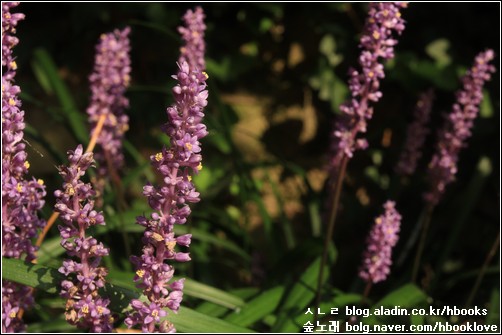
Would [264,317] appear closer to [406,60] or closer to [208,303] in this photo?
[208,303]

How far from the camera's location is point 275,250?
4.14 m

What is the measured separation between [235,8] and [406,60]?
114 cm

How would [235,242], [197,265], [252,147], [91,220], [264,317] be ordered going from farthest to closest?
[252,147] → [235,242] → [197,265] → [264,317] → [91,220]

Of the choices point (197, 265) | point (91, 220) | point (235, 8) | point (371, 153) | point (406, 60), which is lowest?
point (91, 220)

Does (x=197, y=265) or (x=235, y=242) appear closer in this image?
(x=197, y=265)

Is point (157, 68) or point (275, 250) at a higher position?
point (157, 68)

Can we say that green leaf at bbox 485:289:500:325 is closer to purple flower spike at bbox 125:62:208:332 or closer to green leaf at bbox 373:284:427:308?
green leaf at bbox 373:284:427:308

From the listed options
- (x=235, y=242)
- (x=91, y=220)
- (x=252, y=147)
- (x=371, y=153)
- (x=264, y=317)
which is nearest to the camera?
(x=91, y=220)

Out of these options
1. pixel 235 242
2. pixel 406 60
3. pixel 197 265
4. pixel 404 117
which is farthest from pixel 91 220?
pixel 404 117

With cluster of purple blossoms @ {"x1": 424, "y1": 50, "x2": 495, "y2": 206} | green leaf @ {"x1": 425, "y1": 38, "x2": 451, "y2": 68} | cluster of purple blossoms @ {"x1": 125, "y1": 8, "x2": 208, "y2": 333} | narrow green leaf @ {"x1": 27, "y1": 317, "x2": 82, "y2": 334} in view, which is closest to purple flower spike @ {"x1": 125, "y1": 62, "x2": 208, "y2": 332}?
cluster of purple blossoms @ {"x1": 125, "y1": 8, "x2": 208, "y2": 333}

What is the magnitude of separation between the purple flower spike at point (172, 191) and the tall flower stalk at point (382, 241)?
121 centimetres

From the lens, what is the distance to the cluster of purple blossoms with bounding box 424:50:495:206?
10.6 feet

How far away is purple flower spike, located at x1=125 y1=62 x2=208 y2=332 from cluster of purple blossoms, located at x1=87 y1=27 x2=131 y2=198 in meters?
1.40

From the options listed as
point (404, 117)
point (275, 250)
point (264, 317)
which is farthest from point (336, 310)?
point (404, 117)
